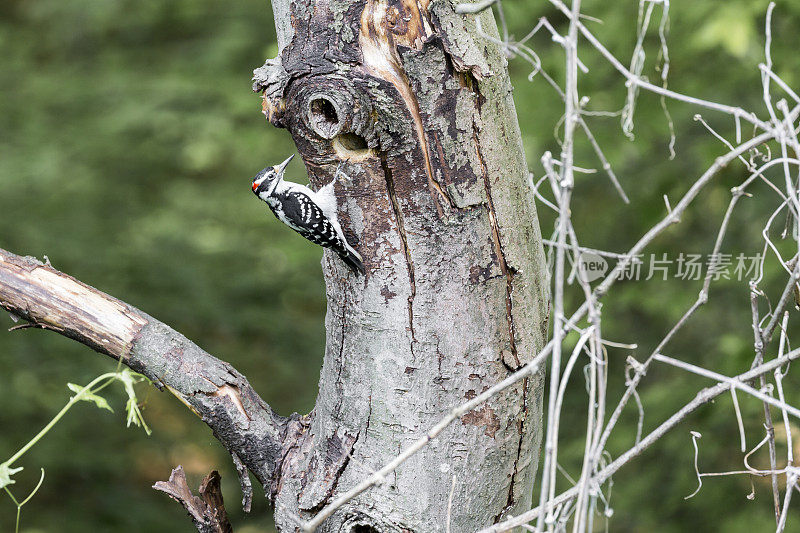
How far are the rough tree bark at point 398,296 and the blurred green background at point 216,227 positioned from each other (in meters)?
1.51

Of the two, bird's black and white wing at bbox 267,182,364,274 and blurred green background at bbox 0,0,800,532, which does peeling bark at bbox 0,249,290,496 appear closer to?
bird's black and white wing at bbox 267,182,364,274

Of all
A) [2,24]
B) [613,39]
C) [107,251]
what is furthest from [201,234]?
[613,39]

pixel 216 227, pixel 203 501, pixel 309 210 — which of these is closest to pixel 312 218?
pixel 309 210

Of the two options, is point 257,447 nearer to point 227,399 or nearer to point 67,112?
point 227,399

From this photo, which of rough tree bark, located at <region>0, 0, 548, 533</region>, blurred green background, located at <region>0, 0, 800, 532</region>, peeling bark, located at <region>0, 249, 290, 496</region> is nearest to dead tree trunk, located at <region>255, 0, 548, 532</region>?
rough tree bark, located at <region>0, 0, 548, 533</region>

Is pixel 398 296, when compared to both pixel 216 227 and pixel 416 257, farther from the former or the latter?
pixel 216 227

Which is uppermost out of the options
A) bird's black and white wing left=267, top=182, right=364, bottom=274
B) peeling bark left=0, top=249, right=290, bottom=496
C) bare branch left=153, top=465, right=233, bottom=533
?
bird's black and white wing left=267, top=182, right=364, bottom=274

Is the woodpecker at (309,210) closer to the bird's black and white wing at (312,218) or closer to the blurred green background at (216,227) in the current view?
the bird's black and white wing at (312,218)

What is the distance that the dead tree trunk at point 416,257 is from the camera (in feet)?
5.33

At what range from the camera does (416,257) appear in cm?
175

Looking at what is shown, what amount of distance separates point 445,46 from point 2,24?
4.96m

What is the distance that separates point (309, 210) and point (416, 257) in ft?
2.76

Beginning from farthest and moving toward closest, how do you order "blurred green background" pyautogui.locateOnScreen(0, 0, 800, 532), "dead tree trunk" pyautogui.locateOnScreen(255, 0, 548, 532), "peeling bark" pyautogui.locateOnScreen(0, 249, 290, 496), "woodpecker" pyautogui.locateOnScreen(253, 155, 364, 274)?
"blurred green background" pyautogui.locateOnScreen(0, 0, 800, 532) → "peeling bark" pyautogui.locateOnScreen(0, 249, 290, 496) → "woodpecker" pyautogui.locateOnScreen(253, 155, 364, 274) → "dead tree trunk" pyautogui.locateOnScreen(255, 0, 548, 532)

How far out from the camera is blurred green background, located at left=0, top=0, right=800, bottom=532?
3.31 meters
